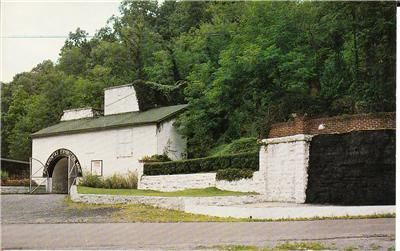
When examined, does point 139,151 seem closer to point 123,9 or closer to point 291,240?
point 123,9

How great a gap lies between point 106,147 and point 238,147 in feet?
7.11

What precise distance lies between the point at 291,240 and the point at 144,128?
3706mm

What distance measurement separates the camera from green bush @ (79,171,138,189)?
10.5 metres

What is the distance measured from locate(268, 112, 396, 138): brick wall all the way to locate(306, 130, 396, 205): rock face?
0.31 ft

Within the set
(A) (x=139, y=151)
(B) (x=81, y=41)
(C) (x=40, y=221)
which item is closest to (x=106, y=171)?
(A) (x=139, y=151)

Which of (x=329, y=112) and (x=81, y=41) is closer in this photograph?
(x=81, y=41)

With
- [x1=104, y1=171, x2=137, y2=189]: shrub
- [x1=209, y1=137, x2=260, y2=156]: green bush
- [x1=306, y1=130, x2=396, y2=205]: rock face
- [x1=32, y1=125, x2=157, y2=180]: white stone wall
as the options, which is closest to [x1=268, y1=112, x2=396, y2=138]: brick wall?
[x1=306, y1=130, x2=396, y2=205]: rock face

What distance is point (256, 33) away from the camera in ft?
37.0

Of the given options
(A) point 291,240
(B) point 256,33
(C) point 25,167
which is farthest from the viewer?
(B) point 256,33

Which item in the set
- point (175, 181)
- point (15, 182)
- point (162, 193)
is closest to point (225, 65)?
point (175, 181)

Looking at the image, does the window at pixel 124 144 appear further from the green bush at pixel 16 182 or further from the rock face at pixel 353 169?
the rock face at pixel 353 169

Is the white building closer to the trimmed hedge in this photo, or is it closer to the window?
the window

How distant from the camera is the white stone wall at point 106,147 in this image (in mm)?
10562

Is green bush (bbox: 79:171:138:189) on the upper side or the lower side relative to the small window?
lower
